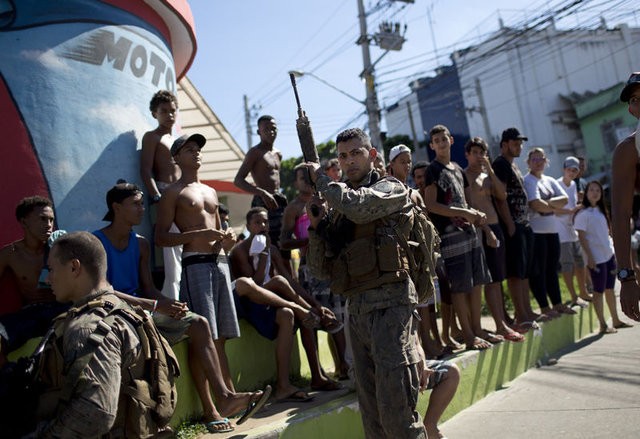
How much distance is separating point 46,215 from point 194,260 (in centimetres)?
106

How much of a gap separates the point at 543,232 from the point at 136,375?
19.3 ft

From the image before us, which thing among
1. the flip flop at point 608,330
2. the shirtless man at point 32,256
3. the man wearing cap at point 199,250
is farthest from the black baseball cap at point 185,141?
the flip flop at point 608,330

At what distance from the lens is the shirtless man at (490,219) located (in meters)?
6.24

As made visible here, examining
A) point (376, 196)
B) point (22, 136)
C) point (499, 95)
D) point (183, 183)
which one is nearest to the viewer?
point (376, 196)

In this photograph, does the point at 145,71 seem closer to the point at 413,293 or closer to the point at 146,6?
the point at 146,6

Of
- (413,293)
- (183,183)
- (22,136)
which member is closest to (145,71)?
(22,136)

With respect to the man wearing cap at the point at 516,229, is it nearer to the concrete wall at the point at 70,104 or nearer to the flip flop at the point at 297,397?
the flip flop at the point at 297,397

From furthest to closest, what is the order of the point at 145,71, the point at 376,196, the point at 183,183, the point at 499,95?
the point at 499,95 → the point at 145,71 → the point at 183,183 → the point at 376,196

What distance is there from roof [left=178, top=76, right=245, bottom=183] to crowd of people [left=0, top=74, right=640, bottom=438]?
4.84 metres

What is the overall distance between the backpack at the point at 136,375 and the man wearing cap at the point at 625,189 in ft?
7.59

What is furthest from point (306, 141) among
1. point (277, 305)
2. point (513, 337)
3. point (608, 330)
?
point (608, 330)

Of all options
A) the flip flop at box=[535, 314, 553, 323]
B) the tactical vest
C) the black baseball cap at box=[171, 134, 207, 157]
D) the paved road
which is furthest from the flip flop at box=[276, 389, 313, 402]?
the flip flop at box=[535, 314, 553, 323]

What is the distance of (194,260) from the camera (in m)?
4.36

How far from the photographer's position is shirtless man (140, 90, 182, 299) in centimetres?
523
